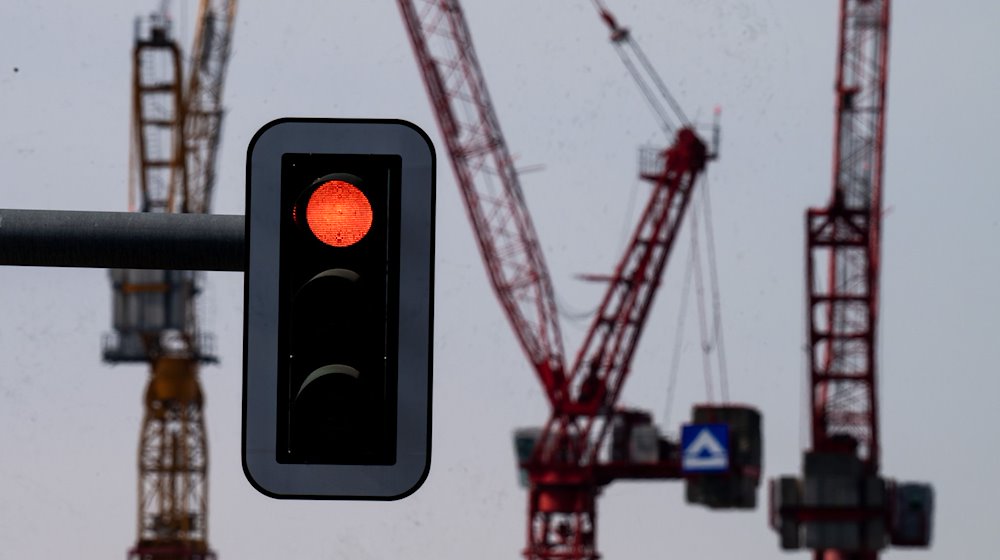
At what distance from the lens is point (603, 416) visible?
10512 cm

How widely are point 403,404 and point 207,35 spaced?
310ft

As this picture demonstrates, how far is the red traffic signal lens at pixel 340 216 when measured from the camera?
297 inches

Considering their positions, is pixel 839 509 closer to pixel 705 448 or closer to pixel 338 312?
pixel 705 448

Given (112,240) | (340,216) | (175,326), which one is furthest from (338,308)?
(175,326)

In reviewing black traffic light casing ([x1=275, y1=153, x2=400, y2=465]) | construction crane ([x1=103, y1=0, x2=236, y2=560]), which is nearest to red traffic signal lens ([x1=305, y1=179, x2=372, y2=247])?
black traffic light casing ([x1=275, y1=153, x2=400, y2=465])

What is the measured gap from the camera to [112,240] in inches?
345

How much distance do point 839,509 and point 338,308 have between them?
4016 inches

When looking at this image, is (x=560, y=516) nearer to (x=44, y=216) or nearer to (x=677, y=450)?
(x=677, y=450)

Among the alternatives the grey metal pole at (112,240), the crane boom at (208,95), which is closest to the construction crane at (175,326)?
the crane boom at (208,95)

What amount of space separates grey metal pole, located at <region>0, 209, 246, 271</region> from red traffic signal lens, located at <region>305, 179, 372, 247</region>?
43.1 inches

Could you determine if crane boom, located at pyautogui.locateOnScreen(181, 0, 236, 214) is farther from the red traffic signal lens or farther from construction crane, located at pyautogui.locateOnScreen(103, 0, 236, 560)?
the red traffic signal lens

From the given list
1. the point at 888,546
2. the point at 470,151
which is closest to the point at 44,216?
the point at 470,151

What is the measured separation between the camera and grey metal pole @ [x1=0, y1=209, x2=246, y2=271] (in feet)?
28.4

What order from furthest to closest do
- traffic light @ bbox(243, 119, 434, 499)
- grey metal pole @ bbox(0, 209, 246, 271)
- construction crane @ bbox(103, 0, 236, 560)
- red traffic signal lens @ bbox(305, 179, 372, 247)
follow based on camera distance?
construction crane @ bbox(103, 0, 236, 560) < grey metal pole @ bbox(0, 209, 246, 271) < red traffic signal lens @ bbox(305, 179, 372, 247) < traffic light @ bbox(243, 119, 434, 499)
